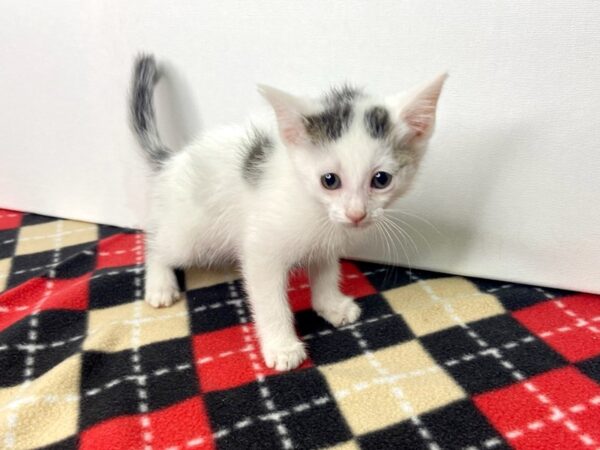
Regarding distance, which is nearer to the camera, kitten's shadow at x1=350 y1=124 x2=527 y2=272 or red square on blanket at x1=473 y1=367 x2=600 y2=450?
red square on blanket at x1=473 y1=367 x2=600 y2=450

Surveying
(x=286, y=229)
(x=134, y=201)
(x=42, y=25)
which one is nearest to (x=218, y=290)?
(x=286, y=229)

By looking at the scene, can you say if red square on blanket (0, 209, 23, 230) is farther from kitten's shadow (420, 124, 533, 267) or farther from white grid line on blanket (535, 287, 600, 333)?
white grid line on blanket (535, 287, 600, 333)

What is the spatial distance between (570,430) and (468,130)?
0.77 m

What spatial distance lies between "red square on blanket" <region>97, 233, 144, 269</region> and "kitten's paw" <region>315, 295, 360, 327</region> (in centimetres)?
68

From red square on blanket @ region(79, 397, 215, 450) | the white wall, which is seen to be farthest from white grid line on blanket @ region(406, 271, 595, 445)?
red square on blanket @ region(79, 397, 215, 450)

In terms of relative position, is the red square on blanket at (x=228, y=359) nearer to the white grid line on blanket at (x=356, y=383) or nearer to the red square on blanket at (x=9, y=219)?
the white grid line on blanket at (x=356, y=383)

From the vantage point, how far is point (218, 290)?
4.54ft

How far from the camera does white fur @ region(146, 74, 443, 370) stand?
94 centimetres

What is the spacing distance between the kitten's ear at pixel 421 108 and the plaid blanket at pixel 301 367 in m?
0.53

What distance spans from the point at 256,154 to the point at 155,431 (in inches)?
26.4

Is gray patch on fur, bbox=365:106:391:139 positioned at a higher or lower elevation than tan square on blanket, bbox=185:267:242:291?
higher

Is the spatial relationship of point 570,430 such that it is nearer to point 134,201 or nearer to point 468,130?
point 468,130

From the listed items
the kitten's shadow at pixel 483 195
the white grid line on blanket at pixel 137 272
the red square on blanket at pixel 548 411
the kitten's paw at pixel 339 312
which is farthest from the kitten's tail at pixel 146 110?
the red square on blanket at pixel 548 411

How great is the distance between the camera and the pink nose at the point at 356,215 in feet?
2.96
